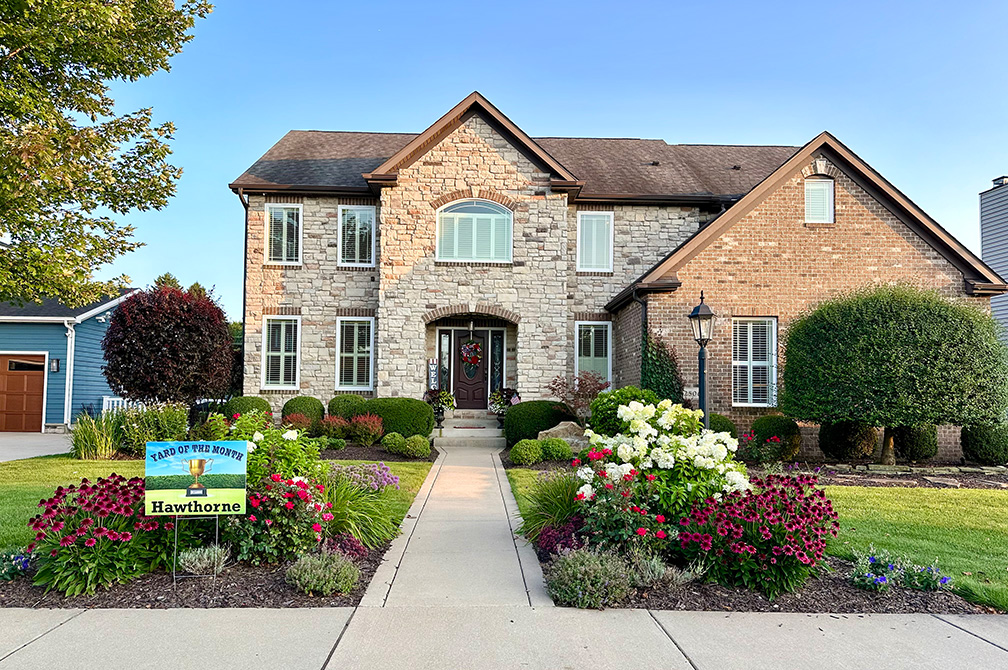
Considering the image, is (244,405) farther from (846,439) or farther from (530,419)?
(846,439)

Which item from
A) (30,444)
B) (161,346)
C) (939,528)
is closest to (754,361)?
(939,528)

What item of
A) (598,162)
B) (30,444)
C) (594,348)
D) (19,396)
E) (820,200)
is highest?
(598,162)

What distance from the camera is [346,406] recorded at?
52.5 ft

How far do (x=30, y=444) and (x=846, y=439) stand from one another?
18.5 metres

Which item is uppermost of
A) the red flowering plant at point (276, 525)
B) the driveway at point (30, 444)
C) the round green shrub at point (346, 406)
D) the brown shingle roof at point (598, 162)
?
the brown shingle roof at point (598, 162)

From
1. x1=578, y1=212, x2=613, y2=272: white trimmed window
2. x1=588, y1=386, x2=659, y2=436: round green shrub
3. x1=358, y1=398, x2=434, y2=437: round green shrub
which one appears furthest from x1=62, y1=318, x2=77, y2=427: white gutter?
x1=588, y1=386, x2=659, y2=436: round green shrub

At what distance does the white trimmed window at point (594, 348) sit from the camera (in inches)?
711

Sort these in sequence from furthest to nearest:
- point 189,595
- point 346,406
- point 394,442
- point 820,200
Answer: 1. point 346,406
2. point 820,200
3. point 394,442
4. point 189,595

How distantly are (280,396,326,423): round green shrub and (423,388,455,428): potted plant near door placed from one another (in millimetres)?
2539

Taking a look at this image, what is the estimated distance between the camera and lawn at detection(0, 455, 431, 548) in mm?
7446

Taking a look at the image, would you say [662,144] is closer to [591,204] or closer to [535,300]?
[591,204]

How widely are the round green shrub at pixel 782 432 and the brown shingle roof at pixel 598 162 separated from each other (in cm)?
698

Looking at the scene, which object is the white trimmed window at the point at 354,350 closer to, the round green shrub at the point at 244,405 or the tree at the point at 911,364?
the round green shrub at the point at 244,405

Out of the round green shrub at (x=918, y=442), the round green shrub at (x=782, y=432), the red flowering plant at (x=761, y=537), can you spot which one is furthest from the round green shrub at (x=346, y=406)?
the round green shrub at (x=918, y=442)
